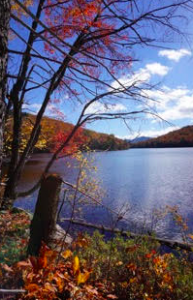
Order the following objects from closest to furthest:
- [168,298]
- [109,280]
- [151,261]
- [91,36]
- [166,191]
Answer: [168,298], [109,280], [151,261], [91,36], [166,191]

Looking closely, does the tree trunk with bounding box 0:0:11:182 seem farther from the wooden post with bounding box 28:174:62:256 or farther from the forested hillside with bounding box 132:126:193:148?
the forested hillside with bounding box 132:126:193:148

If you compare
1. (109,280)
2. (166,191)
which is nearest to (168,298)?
(109,280)

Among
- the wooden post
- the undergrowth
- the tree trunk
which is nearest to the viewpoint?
the tree trunk

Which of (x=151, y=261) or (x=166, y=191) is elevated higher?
(x=151, y=261)

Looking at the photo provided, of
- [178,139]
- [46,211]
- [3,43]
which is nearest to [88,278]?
A: [46,211]

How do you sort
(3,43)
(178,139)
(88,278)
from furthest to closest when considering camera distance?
(178,139) < (88,278) < (3,43)

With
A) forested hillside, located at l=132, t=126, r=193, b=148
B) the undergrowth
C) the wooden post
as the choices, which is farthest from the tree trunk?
forested hillside, located at l=132, t=126, r=193, b=148

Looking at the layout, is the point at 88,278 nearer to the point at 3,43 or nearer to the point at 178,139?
the point at 3,43

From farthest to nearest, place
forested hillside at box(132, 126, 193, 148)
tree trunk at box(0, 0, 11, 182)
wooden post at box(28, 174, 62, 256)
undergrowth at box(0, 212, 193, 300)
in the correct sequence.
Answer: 1. forested hillside at box(132, 126, 193, 148)
2. wooden post at box(28, 174, 62, 256)
3. undergrowth at box(0, 212, 193, 300)
4. tree trunk at box(0, 0, 11, 182)

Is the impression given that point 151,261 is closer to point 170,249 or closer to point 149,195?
point 170,249

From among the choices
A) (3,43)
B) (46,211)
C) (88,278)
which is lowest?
(88,278)

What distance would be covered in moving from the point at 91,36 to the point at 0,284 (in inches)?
185

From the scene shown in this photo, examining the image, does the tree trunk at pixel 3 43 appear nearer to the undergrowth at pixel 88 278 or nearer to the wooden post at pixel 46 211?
the undergrowth at pixel 88 278

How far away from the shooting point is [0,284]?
251 centimetres
